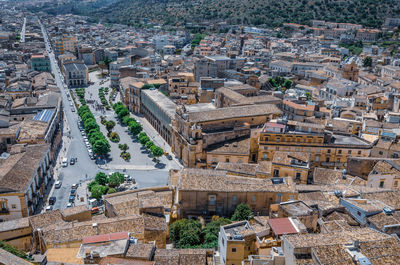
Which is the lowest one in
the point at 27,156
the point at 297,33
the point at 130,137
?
the point at 130,137

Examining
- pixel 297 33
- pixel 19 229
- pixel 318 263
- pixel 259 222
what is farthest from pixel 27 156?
pixel 297 33

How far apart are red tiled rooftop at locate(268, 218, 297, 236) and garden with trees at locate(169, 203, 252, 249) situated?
8130mm

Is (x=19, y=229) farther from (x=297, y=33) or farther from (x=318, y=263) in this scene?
(x=297, y=33)

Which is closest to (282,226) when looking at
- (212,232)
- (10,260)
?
(212,232)

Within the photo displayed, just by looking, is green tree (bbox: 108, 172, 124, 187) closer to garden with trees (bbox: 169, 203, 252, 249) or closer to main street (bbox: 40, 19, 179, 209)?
main street (bbox: 40, 19, 179, 209)

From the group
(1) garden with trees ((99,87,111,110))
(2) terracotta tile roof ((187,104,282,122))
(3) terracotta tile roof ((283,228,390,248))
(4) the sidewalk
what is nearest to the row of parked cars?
Result: (4) the sidewalk

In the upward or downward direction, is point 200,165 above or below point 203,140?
below

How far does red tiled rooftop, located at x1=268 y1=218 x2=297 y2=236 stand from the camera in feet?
116

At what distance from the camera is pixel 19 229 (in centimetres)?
4384

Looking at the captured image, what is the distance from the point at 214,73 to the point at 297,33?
4174 inches

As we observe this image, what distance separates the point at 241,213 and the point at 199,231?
6069 mm

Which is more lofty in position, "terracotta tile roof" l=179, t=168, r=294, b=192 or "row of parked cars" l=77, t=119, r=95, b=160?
"terracotta tile roof" l=179, t=168, r=294, b=192

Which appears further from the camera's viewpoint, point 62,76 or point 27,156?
point 62,76

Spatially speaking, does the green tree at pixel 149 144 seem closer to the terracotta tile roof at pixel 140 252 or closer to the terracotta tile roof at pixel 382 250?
the terracotta tile roof at pixel 140 252
